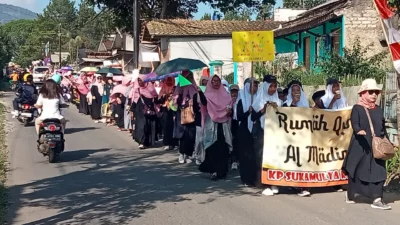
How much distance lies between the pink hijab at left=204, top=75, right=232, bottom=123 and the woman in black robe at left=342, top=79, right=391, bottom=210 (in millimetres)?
2882

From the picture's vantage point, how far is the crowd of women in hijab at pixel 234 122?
8781 millimetres

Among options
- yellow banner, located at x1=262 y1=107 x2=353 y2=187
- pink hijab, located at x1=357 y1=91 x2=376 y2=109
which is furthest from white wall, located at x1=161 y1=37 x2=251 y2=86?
pink hijab, located at x1=357 y1=91 x2=376 y2=109

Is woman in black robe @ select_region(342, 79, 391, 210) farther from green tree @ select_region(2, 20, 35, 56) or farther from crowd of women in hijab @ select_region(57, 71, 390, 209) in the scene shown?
green tree @ select_region(2, 20, 35, 56)

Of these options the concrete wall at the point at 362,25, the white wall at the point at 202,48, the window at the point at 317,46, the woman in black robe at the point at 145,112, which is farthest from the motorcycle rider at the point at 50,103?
the white wall at the point at 202,48

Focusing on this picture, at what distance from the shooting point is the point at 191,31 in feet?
117

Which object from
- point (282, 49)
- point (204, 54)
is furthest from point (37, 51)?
point (282, 49)

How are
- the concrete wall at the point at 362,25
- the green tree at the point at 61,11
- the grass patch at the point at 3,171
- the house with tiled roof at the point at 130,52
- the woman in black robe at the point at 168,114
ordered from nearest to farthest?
the grass patch at the point at 3,171 < the woman in black robe at the point at 168,114 < the concrete wall at the point at 362,25 < the house with tiled roof at the point at 130,52 < the green tree at the point at 61,11

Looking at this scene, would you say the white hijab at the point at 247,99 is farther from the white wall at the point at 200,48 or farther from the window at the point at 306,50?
the white wall at the point at 200,48

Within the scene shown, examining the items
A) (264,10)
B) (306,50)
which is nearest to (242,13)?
(264,10)

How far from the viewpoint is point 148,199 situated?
924 cm

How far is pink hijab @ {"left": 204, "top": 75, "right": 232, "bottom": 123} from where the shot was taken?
1113 cm

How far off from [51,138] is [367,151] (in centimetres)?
659

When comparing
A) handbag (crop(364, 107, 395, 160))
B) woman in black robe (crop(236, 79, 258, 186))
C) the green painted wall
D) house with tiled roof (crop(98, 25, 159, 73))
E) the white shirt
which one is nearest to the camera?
handbag (crop(364, 107, 395, 160))

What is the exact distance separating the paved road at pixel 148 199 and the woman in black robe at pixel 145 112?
2.28m
